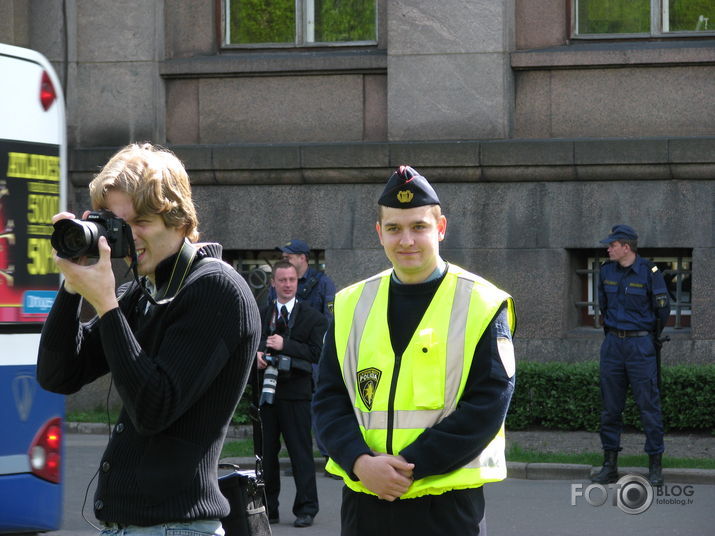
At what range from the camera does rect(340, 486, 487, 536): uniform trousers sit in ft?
12.4

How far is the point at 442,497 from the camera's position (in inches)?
150

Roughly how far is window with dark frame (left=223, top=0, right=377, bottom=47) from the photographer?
11.6m

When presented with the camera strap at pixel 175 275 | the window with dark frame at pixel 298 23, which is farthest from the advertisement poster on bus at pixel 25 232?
the window with dark frame at pixel 298 23

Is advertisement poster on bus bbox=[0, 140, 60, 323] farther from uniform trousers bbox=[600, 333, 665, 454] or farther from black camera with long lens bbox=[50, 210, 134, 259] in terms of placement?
uniform trousers bbox=[600, 333, 665, 454]

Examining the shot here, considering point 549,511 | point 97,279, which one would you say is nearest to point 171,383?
point 97,279

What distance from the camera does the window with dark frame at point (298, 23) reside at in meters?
14.9

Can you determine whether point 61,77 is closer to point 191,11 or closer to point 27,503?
point 191,11

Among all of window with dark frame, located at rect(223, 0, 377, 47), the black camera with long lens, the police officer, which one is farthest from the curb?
the black camera with long lens

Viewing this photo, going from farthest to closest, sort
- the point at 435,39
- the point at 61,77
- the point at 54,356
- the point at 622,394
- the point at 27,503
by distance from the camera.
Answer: the point at 61,77
the point at 435,39
the point at 622,394
the point at 27,503
the point at 54,356

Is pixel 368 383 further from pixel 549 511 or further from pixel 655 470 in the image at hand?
pixel 655 470

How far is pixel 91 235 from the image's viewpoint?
3.17 metres

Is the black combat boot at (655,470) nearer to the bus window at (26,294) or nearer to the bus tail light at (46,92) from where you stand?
the bus window at (26,294)

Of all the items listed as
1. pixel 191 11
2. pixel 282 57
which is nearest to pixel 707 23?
pixel 282 57

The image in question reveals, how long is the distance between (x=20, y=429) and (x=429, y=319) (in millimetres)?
3103
